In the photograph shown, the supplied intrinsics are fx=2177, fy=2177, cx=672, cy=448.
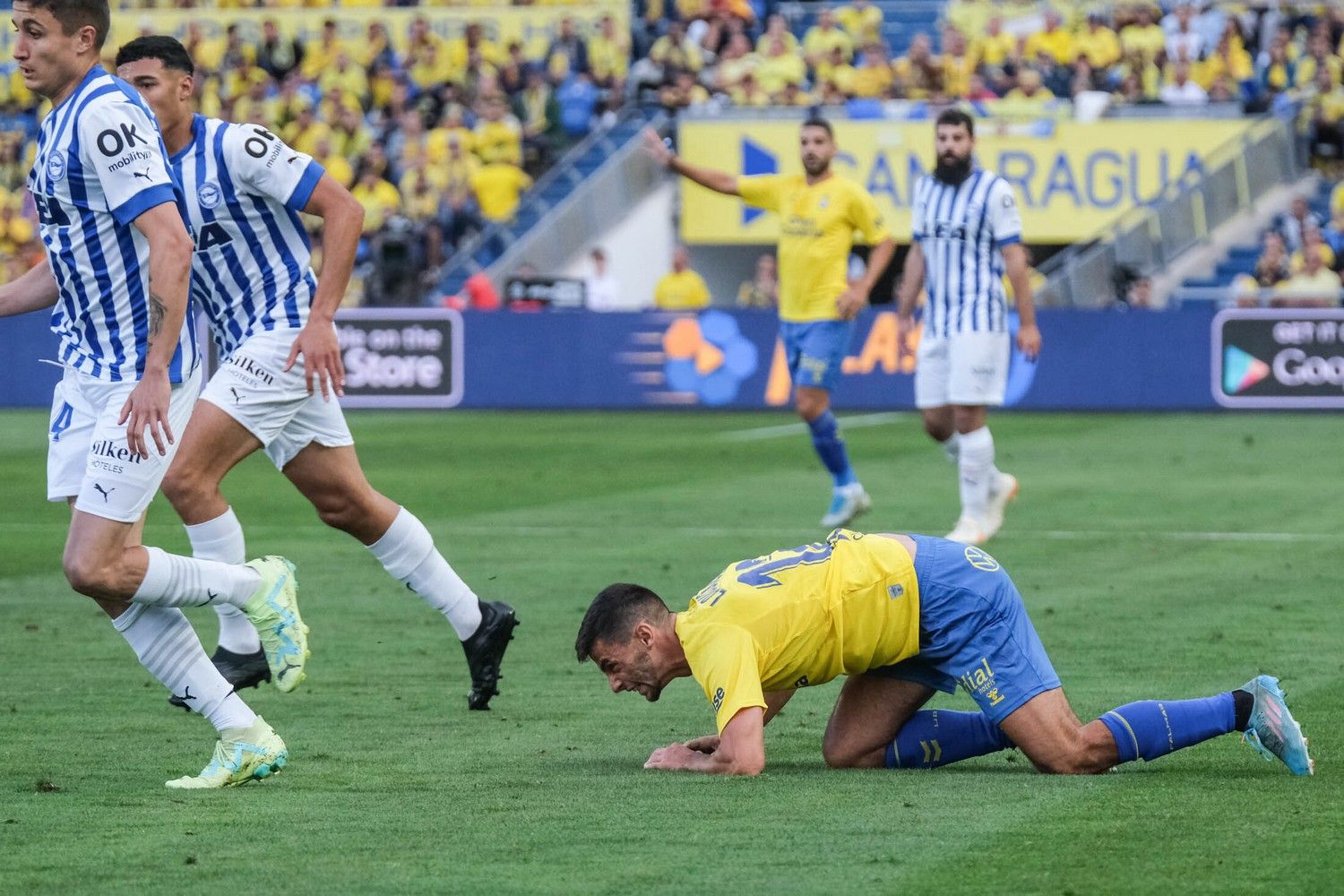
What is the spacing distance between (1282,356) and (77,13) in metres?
19.2

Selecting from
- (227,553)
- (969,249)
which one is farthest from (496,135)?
(227,553)

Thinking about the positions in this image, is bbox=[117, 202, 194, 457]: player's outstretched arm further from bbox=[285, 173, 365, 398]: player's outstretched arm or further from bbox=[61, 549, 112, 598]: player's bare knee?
bbox=[285, 173, 365, 398]: player's outstretched arm

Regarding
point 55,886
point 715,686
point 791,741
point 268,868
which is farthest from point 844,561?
point 55,886

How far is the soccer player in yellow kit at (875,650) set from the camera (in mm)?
5859

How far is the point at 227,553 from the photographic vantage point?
744 cm

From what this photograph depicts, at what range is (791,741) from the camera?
6.81 m

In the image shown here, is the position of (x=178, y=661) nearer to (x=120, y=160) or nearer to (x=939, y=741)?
(x=120, y=160)

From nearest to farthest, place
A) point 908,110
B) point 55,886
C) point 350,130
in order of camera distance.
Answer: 1. point 55,886
2. point 908,110
3. point 350,130

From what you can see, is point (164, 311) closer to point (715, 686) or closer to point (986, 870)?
point (715, 686)

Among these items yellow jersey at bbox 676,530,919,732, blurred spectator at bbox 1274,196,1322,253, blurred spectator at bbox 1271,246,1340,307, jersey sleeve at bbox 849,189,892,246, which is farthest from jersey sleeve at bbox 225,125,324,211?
blurred spectator at bbox 1274,196,1322,253

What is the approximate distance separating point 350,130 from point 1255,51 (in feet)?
40.4

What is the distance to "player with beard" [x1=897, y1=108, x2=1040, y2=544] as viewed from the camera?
1241cm

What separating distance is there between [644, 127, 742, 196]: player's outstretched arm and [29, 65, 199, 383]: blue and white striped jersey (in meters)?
6.20

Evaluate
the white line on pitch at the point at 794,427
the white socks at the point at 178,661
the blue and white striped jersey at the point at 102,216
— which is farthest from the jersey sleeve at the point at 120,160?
the white line on pitch at the point at 794,427
